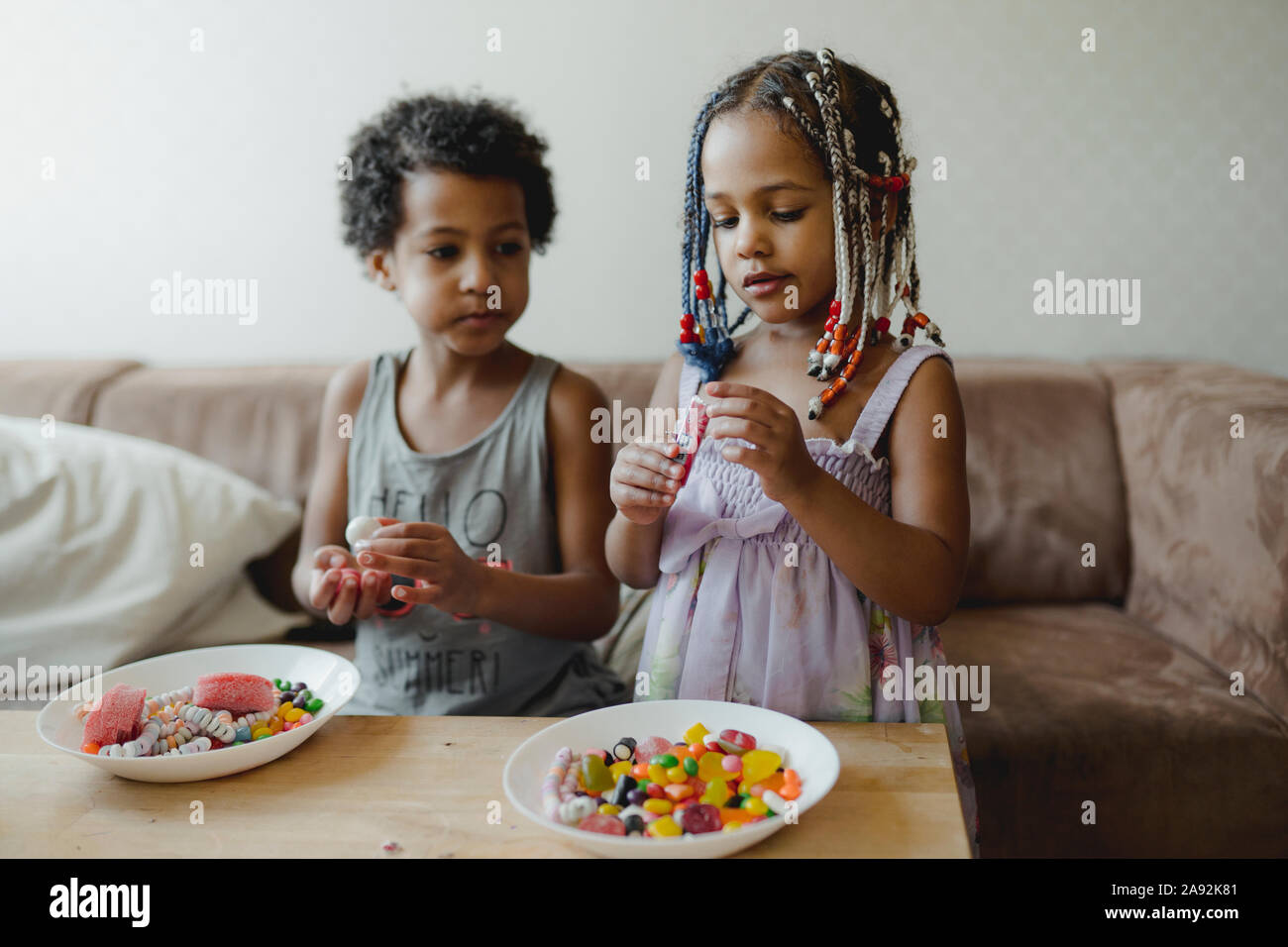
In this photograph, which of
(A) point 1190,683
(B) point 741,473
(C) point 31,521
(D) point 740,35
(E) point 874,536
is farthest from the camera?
(D) point 740,35

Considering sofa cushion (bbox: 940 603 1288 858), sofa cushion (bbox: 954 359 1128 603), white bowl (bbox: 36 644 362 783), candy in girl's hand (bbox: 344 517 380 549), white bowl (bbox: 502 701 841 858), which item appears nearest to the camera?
white bowl (bbox: 502 701 841 858)

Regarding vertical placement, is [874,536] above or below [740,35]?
below

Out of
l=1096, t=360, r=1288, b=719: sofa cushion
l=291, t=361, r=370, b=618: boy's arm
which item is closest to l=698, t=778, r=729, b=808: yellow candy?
l=291, t=361, r=370, b=618: boy's arm

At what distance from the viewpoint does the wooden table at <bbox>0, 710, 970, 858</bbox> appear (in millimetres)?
667

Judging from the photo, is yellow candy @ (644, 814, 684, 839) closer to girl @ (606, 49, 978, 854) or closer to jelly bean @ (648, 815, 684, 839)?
jelly bean @ (648, 815, 684, 839)

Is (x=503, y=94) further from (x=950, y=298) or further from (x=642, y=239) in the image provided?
(x=950, y=298)

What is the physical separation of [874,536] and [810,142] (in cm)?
40

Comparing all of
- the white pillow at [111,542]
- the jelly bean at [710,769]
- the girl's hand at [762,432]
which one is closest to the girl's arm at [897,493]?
the girl's hand at [762,432]

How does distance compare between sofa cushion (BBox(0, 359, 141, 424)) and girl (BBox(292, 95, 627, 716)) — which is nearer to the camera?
girl (BBox(292, 95, 627, 716))

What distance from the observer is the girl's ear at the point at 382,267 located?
129cm

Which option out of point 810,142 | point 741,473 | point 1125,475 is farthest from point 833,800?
point 1125,475

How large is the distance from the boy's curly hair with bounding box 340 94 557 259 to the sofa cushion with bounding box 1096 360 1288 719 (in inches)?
40.8

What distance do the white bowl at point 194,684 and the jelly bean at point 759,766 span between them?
366 millimetres

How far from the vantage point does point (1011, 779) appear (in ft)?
4.10
